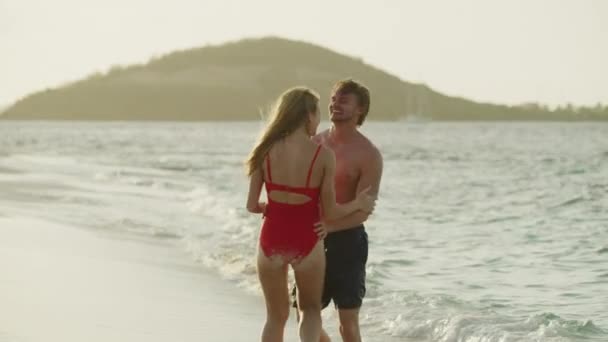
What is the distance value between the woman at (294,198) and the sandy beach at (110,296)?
81.2 inches

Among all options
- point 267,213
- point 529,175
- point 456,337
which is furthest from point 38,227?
point 529,175

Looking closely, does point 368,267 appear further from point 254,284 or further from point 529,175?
point 529,175

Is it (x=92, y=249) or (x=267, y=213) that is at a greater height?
(x=267, y=213)

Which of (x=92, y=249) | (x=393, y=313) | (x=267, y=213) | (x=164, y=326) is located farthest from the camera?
(x=92, y=249)

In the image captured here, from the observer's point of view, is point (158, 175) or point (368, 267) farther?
point (158, 175)

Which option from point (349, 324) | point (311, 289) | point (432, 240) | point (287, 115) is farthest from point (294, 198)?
point (432, 240)

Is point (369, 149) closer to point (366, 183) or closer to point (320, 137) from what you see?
point (366, 183)

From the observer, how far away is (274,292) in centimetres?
536

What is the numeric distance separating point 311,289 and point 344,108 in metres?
0.99

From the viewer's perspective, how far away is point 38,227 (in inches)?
527

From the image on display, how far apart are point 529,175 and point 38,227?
1217 inches

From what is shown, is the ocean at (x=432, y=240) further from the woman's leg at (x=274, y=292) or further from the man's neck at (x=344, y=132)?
the man's neck at (x=344, y=132)

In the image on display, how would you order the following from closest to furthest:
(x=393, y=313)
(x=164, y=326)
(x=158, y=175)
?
(x=164, y=326)
(x=393, y=313)
(x=158, y=175)

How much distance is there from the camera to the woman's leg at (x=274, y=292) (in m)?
5.29
